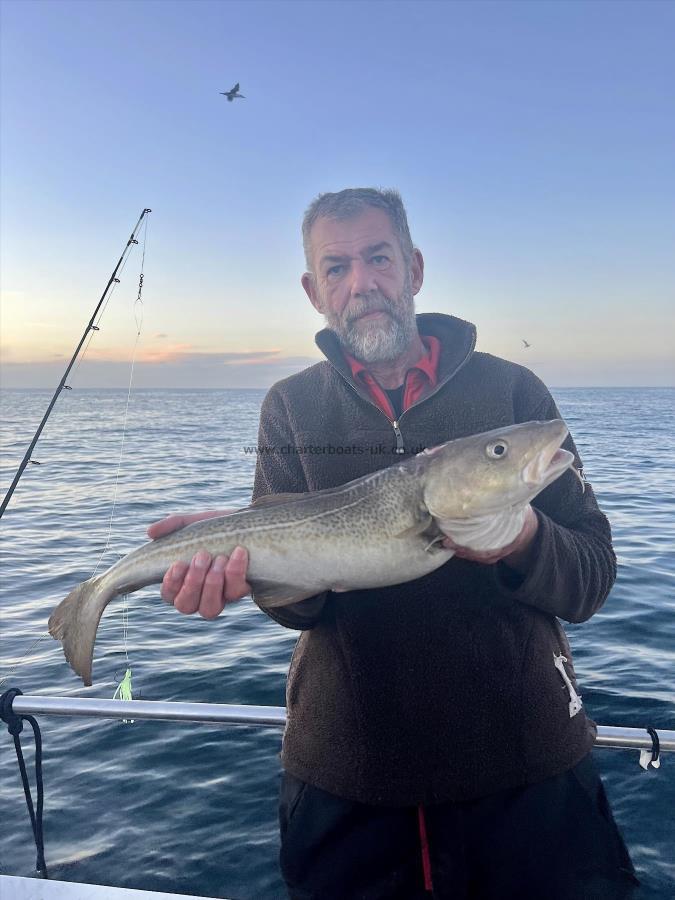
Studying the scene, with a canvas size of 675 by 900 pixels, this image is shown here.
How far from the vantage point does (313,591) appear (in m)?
3.12

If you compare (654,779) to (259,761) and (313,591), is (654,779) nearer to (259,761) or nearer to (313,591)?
(259,761)

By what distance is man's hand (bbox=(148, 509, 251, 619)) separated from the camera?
10.3 feet

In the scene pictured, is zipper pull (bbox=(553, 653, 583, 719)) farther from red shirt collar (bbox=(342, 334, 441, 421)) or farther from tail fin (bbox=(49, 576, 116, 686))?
tail fin (bbox=(49, 576, 116, 686))

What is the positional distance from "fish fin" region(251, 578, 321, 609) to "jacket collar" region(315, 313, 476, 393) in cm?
98

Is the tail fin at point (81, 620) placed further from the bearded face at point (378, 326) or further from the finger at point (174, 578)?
the bearded face at point (378, 326)

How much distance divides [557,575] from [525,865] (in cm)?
121

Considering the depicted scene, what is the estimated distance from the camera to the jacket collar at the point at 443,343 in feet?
11.2

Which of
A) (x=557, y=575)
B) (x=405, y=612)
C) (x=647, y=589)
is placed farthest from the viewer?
(x=647, y=589)

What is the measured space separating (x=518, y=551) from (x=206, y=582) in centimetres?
136

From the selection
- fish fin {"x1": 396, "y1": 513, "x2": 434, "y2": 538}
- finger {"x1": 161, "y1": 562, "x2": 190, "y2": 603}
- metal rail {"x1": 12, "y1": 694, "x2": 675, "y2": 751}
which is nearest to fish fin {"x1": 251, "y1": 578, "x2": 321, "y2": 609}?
finger {"x1": 161, "y1": 562, "x2": 190, "y2": 603}

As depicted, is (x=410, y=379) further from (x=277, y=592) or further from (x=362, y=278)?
(x=277, y=592)

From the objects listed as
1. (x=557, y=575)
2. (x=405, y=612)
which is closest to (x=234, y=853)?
(x=405, y=612)

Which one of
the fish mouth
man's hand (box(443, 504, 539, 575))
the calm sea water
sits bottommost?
the calm sea water

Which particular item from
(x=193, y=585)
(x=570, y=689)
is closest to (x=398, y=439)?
(x=193, y=585)
